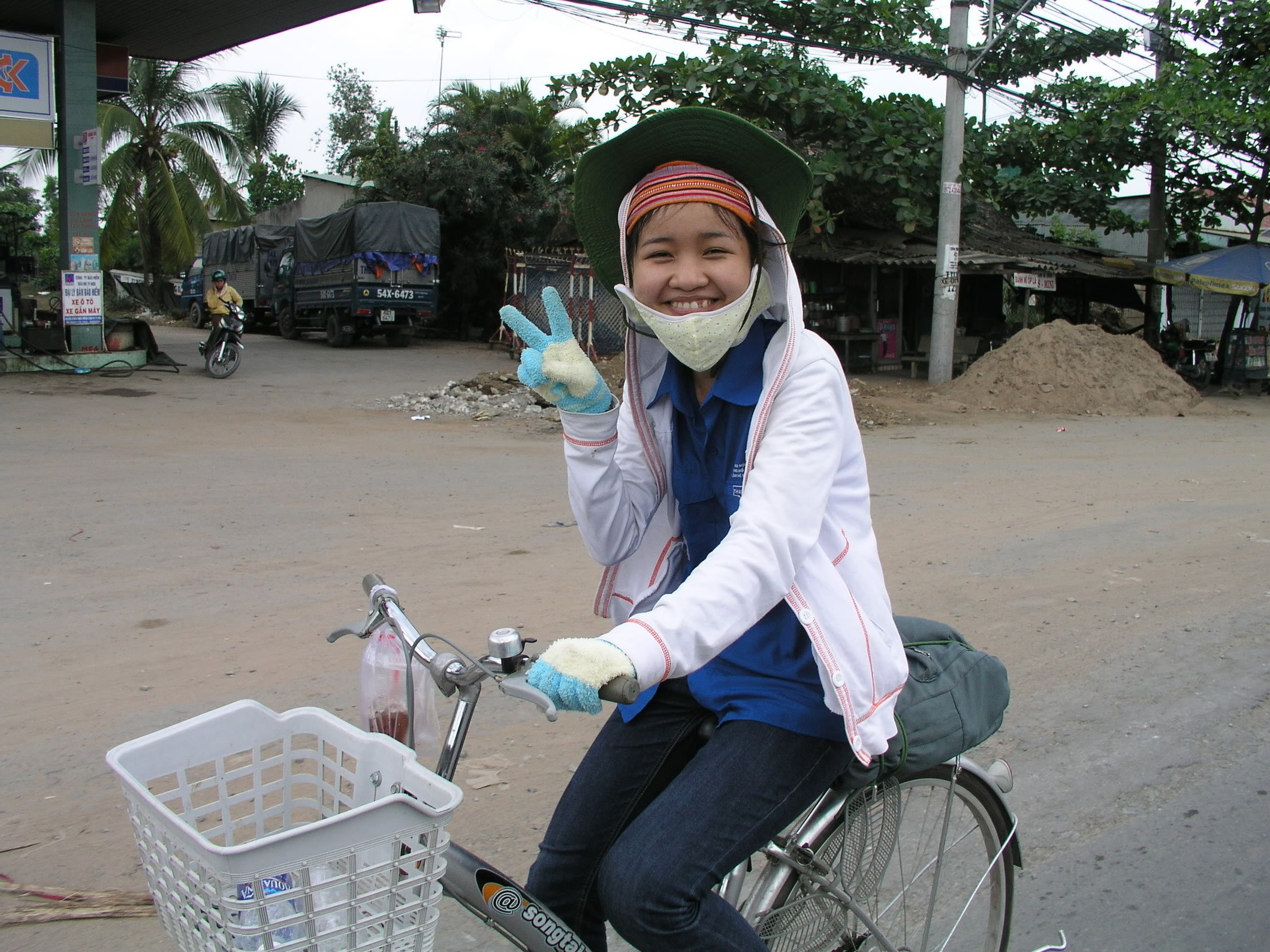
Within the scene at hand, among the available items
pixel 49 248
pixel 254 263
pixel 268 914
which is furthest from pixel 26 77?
pixel 49 248

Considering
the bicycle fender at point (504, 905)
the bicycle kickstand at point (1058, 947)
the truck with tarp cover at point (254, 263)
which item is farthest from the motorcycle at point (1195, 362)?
the bicycle fender at point (504, 905)

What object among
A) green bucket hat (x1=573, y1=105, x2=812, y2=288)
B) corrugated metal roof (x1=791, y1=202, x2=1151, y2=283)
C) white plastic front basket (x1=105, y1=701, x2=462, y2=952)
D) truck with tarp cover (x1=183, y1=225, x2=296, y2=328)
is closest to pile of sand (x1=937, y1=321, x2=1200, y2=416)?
corrugated metal roof (x1=791, y1=202, x2=1151, y2=283)

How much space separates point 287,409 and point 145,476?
5305 mm

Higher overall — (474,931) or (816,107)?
(816,107)

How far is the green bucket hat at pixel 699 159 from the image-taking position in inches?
75.4

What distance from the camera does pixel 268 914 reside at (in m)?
1.29

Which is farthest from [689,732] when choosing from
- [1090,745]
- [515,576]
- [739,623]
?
[515,576]

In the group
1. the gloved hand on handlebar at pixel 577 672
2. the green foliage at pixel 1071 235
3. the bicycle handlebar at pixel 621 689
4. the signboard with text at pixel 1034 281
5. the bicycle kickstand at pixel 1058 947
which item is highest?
the green foliage at pixel 1071 235

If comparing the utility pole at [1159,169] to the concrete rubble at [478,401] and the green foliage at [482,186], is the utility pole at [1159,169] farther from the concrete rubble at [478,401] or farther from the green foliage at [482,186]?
the green foliage at [482,186]

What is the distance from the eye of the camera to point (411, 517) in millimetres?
7383

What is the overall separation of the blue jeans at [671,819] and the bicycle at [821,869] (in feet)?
0.45

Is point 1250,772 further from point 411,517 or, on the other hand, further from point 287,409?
point 287,409

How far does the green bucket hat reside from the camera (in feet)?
6.28

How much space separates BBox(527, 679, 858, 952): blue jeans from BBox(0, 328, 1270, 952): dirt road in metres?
1.06
